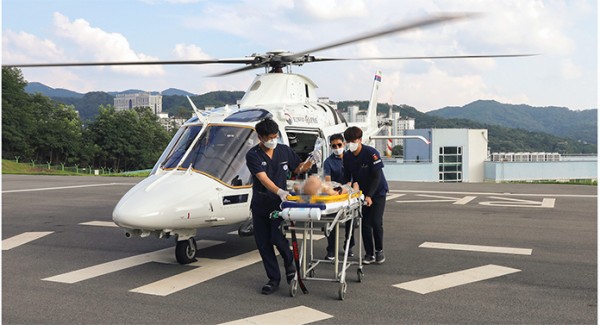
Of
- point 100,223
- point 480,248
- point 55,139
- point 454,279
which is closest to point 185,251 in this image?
point 454,279

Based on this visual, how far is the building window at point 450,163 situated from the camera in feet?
247

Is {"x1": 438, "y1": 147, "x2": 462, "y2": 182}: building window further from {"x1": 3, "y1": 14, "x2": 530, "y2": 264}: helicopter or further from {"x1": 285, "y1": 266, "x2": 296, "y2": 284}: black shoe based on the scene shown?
{"x1": 285, "y1": 266, "x2": 296, "y2": 284}: black shoe

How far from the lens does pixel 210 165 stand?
24.9ft

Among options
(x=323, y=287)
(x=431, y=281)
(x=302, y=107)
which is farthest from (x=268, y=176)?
(x=302, y=107)

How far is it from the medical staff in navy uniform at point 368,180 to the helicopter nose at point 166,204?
1.88 meters

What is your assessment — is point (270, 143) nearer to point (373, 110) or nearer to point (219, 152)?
point (219, 152)

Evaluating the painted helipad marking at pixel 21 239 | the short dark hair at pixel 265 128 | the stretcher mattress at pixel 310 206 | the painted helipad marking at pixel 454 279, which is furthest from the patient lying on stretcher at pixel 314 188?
the painted helipad marking at pixel 21 239

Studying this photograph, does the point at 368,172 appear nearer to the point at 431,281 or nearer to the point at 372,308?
the point at 431,281

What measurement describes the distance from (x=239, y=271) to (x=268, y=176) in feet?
5.30

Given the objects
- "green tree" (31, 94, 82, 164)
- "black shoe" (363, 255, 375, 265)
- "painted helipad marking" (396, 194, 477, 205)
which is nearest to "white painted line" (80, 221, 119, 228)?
"black shoe" (363, 255, 375, 265)

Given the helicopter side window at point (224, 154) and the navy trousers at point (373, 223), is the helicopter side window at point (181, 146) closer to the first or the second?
the helicopter side window at point (224, 154)

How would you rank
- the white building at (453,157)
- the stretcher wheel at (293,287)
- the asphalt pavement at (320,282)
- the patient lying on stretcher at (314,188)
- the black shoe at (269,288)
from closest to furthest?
the asphalt pavement at (320,282), the patient lying on stretcher at (314,188), the stretcher wheel at (293,287), the black shoe at (269,288), the white building at (453,157)

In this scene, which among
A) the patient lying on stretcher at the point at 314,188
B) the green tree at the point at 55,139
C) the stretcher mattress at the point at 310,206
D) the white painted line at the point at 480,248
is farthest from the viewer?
the green tree at the point at 55,139

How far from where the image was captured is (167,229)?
6.96 meters
